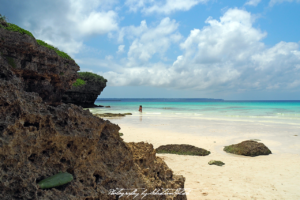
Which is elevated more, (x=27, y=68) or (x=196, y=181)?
(x=27, y=68)

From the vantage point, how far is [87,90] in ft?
159

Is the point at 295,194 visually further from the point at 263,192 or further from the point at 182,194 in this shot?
the point at 182,194

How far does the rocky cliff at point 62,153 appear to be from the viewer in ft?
7.85

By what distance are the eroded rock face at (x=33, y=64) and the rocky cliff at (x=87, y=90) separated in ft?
137

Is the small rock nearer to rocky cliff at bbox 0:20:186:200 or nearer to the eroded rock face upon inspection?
rocky cliff at bbox 0:20:186:200

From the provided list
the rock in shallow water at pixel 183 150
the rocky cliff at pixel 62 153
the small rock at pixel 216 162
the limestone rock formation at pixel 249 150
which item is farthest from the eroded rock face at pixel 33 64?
the limestone rock formation at pixel 249 150

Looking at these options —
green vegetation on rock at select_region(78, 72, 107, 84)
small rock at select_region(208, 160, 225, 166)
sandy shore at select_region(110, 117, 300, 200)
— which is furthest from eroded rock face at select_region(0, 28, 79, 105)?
green vegetation on rock at select_region(78, 72, 107, 84)

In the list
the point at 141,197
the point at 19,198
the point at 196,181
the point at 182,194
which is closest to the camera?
the point at 19,198

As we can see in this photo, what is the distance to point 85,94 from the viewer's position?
48812mm

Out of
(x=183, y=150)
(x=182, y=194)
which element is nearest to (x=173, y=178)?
(x=182, y=194)

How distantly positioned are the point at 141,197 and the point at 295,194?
428 cm

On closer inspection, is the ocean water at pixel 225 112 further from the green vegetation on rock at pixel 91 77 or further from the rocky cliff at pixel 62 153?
the rocky cliff at pixel 62 153

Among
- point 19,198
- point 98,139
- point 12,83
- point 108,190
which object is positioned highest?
point 12,83

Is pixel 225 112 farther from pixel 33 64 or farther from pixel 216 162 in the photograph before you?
pixel 33 64
